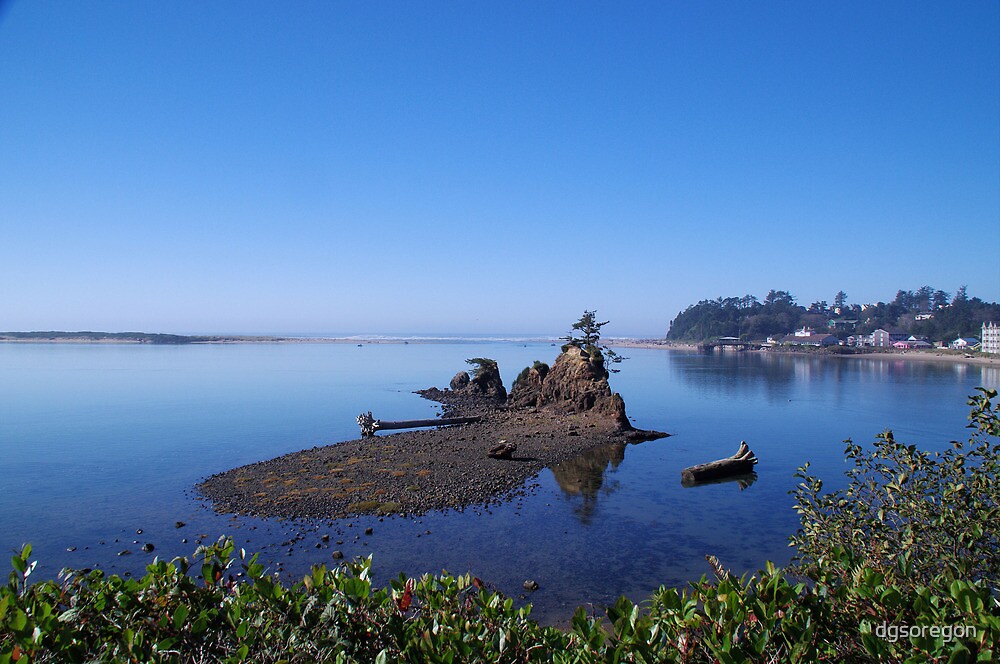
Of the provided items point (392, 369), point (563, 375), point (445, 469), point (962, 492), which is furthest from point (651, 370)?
point (962, 492)

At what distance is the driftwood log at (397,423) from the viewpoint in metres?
37.8

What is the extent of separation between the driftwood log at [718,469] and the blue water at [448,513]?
2.38 feet

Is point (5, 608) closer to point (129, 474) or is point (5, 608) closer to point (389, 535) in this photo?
point (389, 535)

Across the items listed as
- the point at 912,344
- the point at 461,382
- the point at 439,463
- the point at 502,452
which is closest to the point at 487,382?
the point at 461,382

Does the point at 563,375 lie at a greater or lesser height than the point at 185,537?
greater

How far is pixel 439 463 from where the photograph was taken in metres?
28.7

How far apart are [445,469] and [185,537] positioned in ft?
36.9

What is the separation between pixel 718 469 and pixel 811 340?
5980 inches

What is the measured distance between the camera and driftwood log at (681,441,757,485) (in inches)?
1113

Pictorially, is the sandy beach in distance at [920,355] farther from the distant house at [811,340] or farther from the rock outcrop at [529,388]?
the rock outcrop at [529,388]

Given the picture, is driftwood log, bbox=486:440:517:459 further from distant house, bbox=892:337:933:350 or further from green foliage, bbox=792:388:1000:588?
distant house, bbox=892:337:933:350

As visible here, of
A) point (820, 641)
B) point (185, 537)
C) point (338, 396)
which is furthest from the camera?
point (338, 396)

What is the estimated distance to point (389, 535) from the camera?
19188 mm

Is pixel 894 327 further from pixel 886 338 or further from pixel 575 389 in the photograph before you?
pixel 575 389
